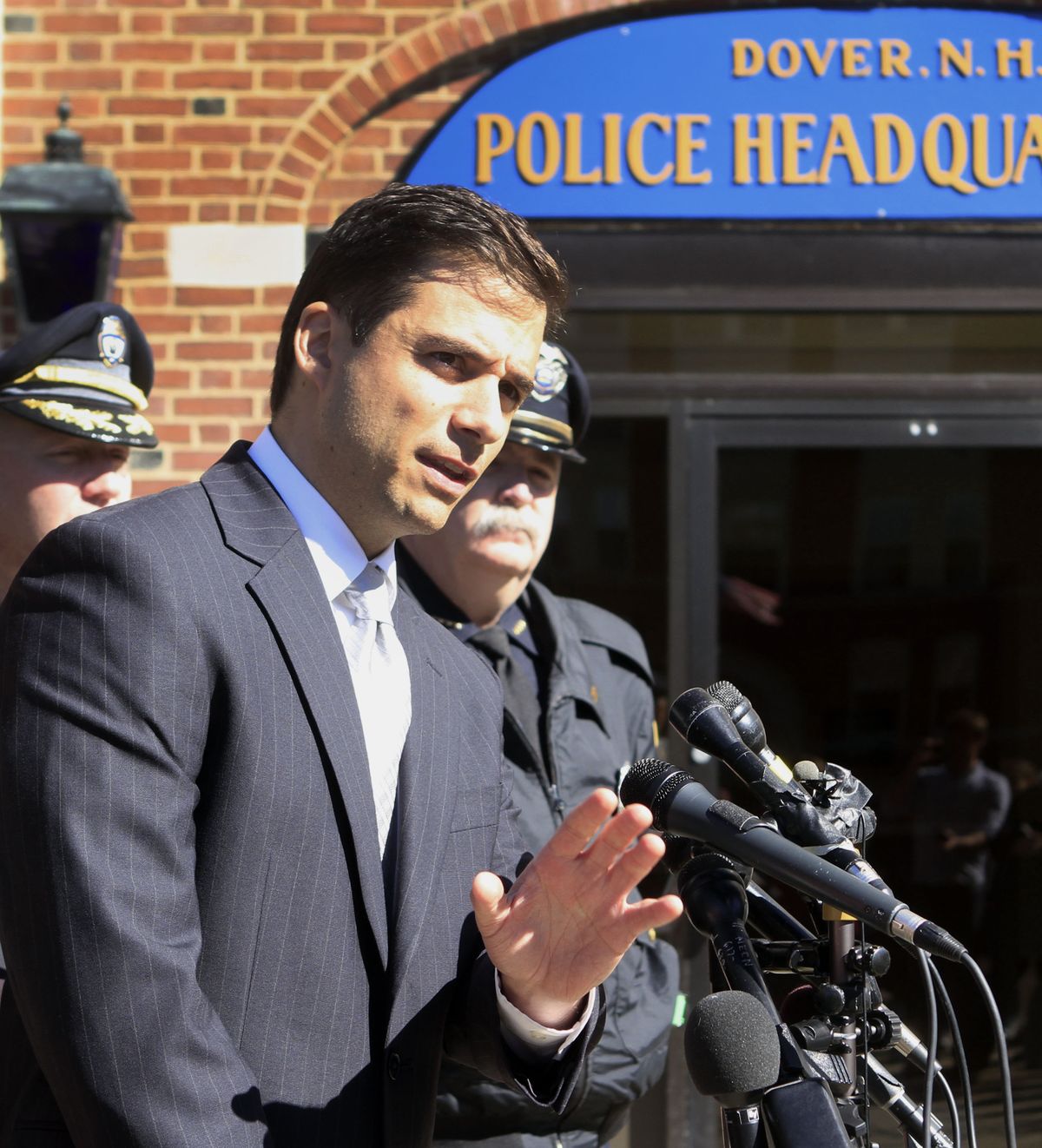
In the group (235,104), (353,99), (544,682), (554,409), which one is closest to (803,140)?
(353,99)

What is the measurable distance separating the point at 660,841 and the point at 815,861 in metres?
0.16

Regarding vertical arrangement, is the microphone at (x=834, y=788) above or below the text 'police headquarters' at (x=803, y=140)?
below

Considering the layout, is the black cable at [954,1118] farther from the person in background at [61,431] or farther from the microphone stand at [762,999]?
the person in background at [61,431]

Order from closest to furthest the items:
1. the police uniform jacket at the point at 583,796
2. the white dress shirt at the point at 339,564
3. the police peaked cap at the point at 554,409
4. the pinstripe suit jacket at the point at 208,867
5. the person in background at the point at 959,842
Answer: the pinstripe suit jacket at the point at 208,867 → the white dress shirt at the point at 339,564 → the police uniform jacket at the point at 583,796 → the police peaked cap at the point at 554,409 → the person in background at the point at 959,842

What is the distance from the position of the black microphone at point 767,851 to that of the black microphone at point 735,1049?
0.13m

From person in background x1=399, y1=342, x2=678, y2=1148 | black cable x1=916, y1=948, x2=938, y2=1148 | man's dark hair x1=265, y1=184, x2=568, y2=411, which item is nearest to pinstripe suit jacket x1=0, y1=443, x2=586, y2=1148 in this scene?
man's dark hair x1=265, y1=184, x2=568, y2=411

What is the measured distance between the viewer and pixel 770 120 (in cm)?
486

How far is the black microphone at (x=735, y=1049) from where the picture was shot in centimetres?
145

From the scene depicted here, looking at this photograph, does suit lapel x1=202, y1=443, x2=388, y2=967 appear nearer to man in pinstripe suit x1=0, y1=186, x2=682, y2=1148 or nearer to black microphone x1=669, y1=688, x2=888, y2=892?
man in pinstripe suit x1=0, y1=186, x2=682, y2=1148

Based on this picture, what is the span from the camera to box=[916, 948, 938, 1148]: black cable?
1.48 meters

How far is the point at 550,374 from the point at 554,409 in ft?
0.36

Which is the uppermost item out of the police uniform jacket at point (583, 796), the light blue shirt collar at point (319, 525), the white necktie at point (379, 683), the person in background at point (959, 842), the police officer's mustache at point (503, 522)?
the light blue shirt collar at point (319, 525)

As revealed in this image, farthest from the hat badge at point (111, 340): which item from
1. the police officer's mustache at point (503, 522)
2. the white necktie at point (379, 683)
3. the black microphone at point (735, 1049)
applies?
the black microphone at point (735, 1049)

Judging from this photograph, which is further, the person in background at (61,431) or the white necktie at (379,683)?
the person in background at (61,431)
